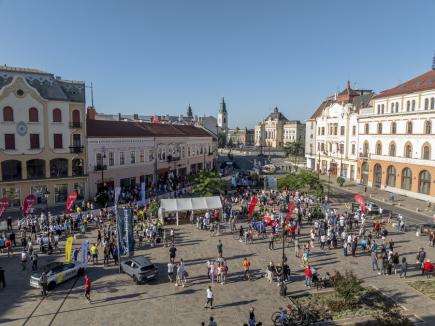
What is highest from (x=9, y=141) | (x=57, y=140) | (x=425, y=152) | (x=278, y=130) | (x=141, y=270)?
(x=278, y=130)

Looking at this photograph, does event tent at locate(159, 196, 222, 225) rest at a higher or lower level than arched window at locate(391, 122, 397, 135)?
lower

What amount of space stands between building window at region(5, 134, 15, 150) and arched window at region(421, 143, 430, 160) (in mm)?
49068

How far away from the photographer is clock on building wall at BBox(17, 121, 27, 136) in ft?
127

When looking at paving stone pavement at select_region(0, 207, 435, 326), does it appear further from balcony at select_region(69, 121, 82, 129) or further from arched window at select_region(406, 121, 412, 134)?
arched window at select_region(406, 121, 412, 134)

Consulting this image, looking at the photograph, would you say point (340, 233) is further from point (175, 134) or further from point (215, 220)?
point (175, 134)

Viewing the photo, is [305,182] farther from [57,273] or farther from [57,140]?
[57,273]

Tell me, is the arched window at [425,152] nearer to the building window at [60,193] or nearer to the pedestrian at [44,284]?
the building window at [60,193]

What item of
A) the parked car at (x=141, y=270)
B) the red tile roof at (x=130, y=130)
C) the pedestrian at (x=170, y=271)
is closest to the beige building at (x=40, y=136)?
the red tile roof at (x=130, y=130)

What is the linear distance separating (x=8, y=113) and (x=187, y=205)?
22210 mm

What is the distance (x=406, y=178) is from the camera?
49000mm

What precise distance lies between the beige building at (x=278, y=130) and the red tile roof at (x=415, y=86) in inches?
4535

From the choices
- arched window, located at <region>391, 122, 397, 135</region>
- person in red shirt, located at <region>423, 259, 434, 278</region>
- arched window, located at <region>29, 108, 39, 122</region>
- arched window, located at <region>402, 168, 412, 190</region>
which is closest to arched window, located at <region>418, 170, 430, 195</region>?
arched window, located at <region>402, 168, 412, 190</region>

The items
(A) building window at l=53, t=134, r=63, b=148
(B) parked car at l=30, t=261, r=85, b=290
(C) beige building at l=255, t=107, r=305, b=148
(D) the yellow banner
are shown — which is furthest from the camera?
(C) beige building at l=255, t=107, r=305, b=148

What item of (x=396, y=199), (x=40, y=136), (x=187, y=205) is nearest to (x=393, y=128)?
(x=396, y=199)
